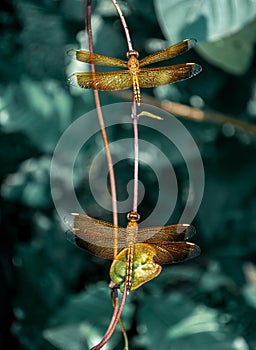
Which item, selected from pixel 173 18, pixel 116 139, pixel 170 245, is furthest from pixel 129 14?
pixel 170 245

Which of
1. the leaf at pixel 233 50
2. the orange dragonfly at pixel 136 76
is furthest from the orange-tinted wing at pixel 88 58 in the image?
the leaf at pixel 233 50

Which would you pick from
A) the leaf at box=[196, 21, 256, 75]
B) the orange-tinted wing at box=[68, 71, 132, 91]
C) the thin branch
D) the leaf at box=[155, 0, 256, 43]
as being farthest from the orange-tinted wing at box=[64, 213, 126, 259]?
the thin branch

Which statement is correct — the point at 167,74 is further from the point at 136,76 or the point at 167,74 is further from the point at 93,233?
the point at 93,233

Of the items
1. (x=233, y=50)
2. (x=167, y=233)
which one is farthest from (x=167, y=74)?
(x=233, y=50)

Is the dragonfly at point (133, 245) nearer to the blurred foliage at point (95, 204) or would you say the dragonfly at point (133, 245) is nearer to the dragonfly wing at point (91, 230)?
the dragonfly wing at point (91, 230)

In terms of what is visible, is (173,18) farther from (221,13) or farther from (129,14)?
(129,14)

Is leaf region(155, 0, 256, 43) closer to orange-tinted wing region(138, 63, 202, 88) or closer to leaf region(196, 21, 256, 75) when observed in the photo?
leaf region(196, 21, 256, 75)
